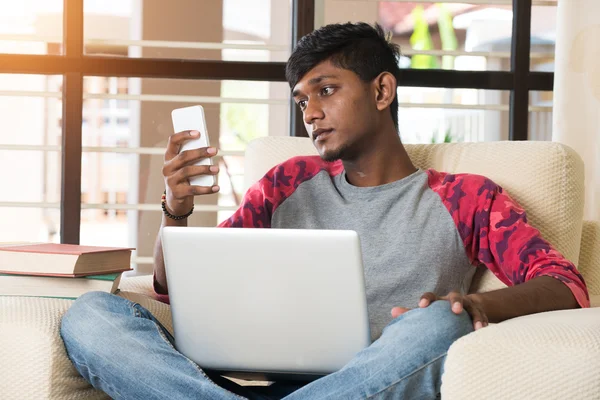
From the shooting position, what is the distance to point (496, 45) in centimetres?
320

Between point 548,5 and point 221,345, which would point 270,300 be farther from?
point 548,5

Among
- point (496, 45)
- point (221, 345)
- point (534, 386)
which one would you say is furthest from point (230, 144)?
point (534, 386)

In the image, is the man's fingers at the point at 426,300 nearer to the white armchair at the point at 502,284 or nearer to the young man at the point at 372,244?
the young man at the point at 372,244

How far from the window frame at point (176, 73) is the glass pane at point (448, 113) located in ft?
0.91

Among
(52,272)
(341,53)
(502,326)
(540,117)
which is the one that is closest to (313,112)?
(341,53)

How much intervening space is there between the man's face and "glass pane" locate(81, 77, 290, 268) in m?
1.31

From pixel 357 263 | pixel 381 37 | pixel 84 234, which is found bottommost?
pixel 84 234

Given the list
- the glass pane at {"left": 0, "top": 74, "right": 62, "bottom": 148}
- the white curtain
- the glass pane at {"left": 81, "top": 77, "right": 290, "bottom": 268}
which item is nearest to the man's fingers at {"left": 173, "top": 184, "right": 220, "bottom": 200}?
the white curtain

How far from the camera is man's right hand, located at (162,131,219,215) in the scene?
5.30ft

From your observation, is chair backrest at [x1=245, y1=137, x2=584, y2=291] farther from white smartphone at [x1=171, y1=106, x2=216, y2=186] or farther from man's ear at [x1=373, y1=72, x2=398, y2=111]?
white smartphone at [x1=171, y1=106, x2=216, y2=186]

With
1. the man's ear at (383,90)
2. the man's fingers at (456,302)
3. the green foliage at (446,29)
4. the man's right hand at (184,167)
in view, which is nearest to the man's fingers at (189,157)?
the man's right hand at (184,167)

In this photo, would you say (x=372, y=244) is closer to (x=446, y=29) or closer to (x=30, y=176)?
(x=446, y=29)

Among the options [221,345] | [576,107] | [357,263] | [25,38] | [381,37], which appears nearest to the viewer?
[357,263]

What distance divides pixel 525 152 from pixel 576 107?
2.50 ft
